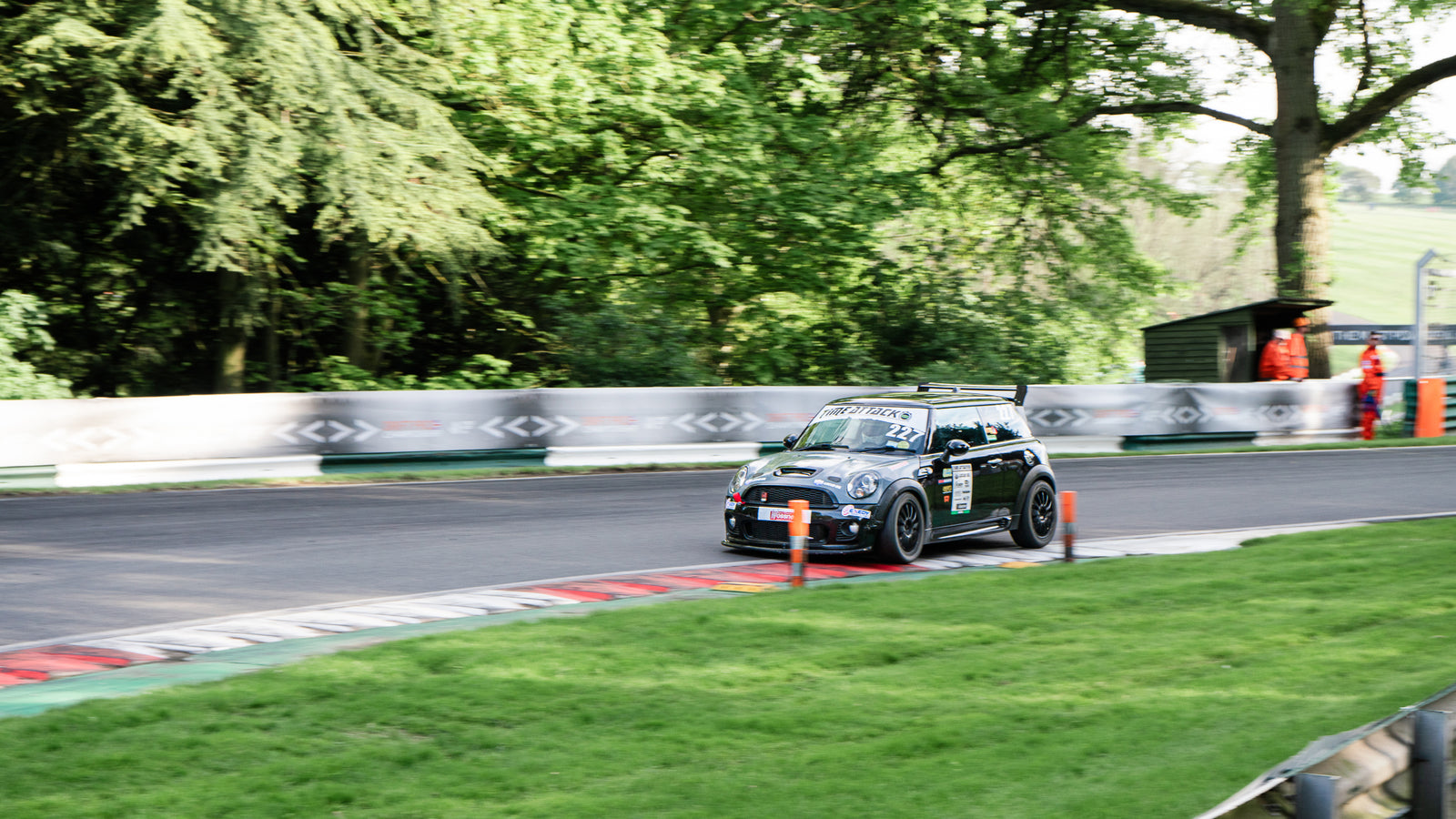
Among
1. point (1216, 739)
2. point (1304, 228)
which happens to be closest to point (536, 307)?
point (1304, 228)

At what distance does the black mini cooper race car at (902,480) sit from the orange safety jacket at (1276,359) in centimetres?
1650

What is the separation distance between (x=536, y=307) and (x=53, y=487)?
11416mm

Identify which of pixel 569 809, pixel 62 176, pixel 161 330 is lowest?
pixel 569 809

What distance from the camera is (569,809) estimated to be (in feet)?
16.1

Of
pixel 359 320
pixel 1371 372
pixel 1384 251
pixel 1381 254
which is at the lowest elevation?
pixel 1371 372

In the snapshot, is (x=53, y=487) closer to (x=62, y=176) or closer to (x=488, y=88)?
(x=62, y=176)

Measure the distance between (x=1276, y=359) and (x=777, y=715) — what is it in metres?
25.1

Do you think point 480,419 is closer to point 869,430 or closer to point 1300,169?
point 869,430

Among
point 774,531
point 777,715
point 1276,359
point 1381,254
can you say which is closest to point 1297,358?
point 1276,359

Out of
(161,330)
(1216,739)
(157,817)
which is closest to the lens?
(157,817)

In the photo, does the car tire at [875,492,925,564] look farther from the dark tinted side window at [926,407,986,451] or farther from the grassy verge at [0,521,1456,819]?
the grassy verge at [0,521,1456,819]

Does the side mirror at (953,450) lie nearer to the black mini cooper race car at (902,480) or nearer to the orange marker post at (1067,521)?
the black mini cooper race car at (902,480)

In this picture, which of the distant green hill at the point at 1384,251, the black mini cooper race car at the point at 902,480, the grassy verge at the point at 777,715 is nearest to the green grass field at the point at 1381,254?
the distant green hill at the point at 1384,251

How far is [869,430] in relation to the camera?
13047mm
